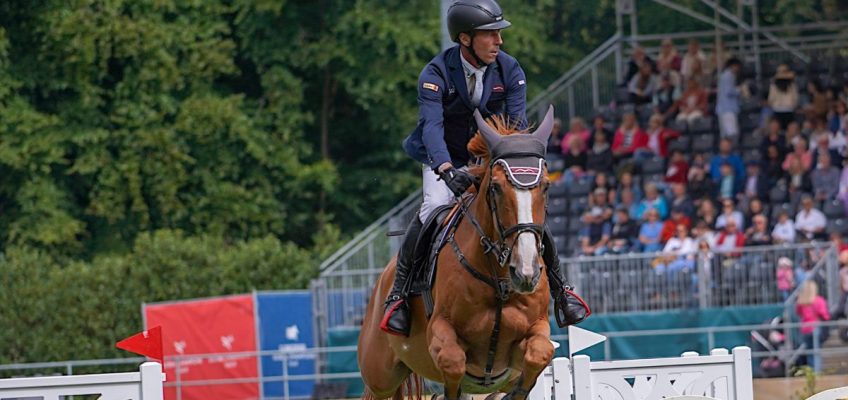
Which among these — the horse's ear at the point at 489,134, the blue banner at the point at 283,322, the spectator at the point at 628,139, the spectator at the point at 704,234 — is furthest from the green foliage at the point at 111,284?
the horse's ear at the point at 489,134

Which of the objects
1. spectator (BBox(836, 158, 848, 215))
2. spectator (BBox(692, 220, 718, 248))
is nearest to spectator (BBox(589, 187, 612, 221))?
spectator (BBox(692, 220, 718, 248))

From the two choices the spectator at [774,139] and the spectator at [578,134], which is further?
the spectator at [578,134]

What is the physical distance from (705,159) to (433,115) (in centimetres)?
1281

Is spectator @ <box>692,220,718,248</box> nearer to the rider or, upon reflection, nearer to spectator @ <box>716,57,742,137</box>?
spectator @ <box>716,57,742,137</box>

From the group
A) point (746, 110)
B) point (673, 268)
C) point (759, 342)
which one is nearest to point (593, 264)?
point (673, 268)

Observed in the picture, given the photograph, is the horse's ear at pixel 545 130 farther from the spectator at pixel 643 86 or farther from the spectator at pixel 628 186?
the spectator at pixel 643 86

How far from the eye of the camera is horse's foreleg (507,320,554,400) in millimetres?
7723

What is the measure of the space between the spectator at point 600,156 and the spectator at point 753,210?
274 centimetres

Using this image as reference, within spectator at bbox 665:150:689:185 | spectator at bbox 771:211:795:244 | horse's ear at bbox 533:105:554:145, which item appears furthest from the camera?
spectator at bbox 665:150:689:185

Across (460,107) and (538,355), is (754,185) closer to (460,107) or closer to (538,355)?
(460,107)

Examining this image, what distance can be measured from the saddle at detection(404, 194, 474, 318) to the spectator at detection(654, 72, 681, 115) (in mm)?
14185

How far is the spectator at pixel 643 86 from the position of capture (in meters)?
22.9

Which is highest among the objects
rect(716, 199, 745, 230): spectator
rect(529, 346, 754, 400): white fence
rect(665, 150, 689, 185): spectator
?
rect(665, 150, 689, 185): spectator

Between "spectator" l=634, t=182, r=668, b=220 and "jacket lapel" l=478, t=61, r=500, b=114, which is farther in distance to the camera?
"spectator" l=634, t=182, r=668, b=220
